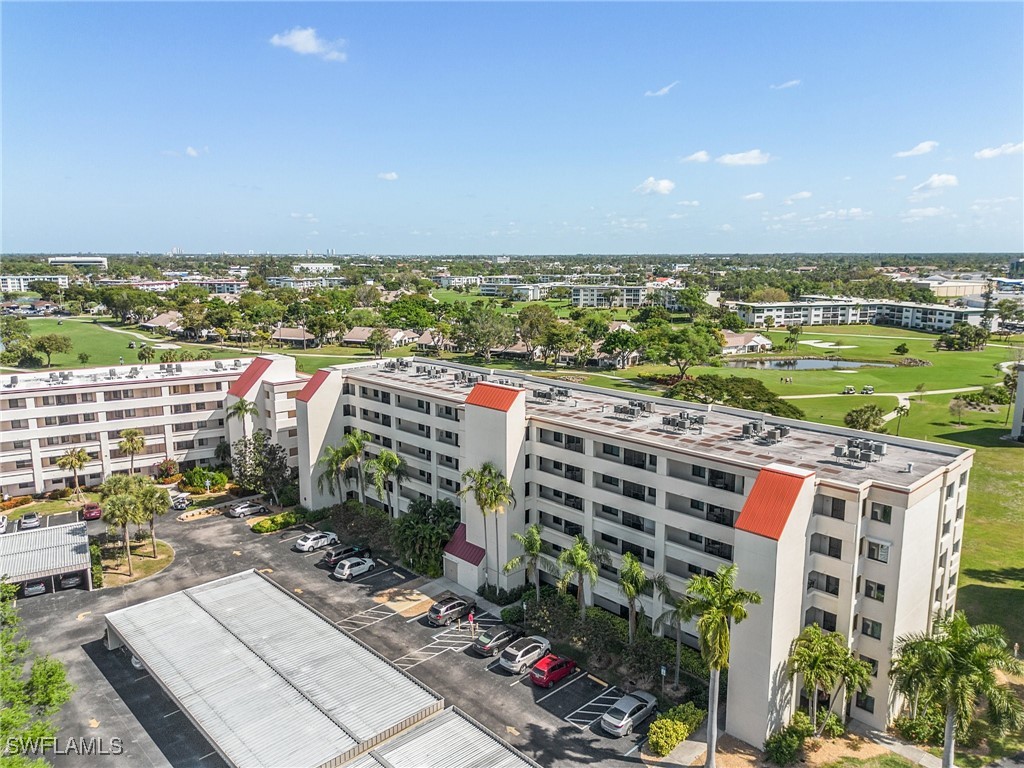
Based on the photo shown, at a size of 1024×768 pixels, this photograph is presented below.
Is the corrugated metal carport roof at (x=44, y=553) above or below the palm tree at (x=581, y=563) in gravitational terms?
below

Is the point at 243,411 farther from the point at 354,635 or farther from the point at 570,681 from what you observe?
the point at 570,681

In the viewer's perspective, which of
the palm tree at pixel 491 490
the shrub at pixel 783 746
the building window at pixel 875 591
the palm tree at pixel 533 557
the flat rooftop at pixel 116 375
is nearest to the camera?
the shrub at pixel 783 746

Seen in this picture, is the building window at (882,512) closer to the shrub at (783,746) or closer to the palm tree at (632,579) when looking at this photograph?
the shrub at (783,746)

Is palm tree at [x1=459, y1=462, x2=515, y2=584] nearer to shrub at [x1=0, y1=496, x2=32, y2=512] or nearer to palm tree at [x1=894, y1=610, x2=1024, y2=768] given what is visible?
palm tree at [x1=894, y1=610, x2=1024, y2=768]

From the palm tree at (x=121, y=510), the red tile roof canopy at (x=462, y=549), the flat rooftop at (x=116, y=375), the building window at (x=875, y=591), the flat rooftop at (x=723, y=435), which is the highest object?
the flat rooftop at (x=723, y=435)

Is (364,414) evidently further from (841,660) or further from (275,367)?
(841,660)

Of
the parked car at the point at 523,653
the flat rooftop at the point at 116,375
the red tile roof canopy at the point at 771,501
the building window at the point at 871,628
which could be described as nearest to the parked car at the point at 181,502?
the flat rooftop at the point at 116,375

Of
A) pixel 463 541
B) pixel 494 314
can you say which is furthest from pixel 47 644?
pixel 494 314

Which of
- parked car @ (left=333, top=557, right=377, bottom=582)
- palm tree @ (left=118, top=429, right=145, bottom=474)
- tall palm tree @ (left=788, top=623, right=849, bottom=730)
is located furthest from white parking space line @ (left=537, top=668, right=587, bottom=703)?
palm tree @ (left=118, top=429, right=145, bottom=474)
